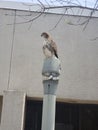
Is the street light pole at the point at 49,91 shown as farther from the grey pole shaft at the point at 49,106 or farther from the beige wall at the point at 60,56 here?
the beige wall at the point at 60,56

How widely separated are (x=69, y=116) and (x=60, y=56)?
2823 mm

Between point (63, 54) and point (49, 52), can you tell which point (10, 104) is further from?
point (49, 52)

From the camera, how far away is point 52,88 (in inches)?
187

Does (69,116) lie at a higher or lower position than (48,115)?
higher

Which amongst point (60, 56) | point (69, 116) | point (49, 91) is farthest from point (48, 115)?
point (69, 116)

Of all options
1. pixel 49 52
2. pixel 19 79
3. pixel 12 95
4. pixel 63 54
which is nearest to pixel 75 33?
pixel 63 54

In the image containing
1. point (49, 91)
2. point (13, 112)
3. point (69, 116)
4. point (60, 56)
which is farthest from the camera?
point (69, 116)

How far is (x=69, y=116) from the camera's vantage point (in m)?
12.8

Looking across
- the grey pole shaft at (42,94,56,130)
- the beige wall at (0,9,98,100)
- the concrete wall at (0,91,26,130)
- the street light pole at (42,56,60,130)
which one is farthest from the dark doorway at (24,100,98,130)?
the grey pole shaft at (42,94,56,130)

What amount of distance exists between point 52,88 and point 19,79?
19.8 feet

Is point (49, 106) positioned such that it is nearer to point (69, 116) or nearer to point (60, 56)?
point (60, 56)

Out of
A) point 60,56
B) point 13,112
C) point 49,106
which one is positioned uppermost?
point 60,56

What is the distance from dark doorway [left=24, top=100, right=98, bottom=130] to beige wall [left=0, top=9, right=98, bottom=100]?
1.75 m

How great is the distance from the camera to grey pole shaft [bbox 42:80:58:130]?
456cm
